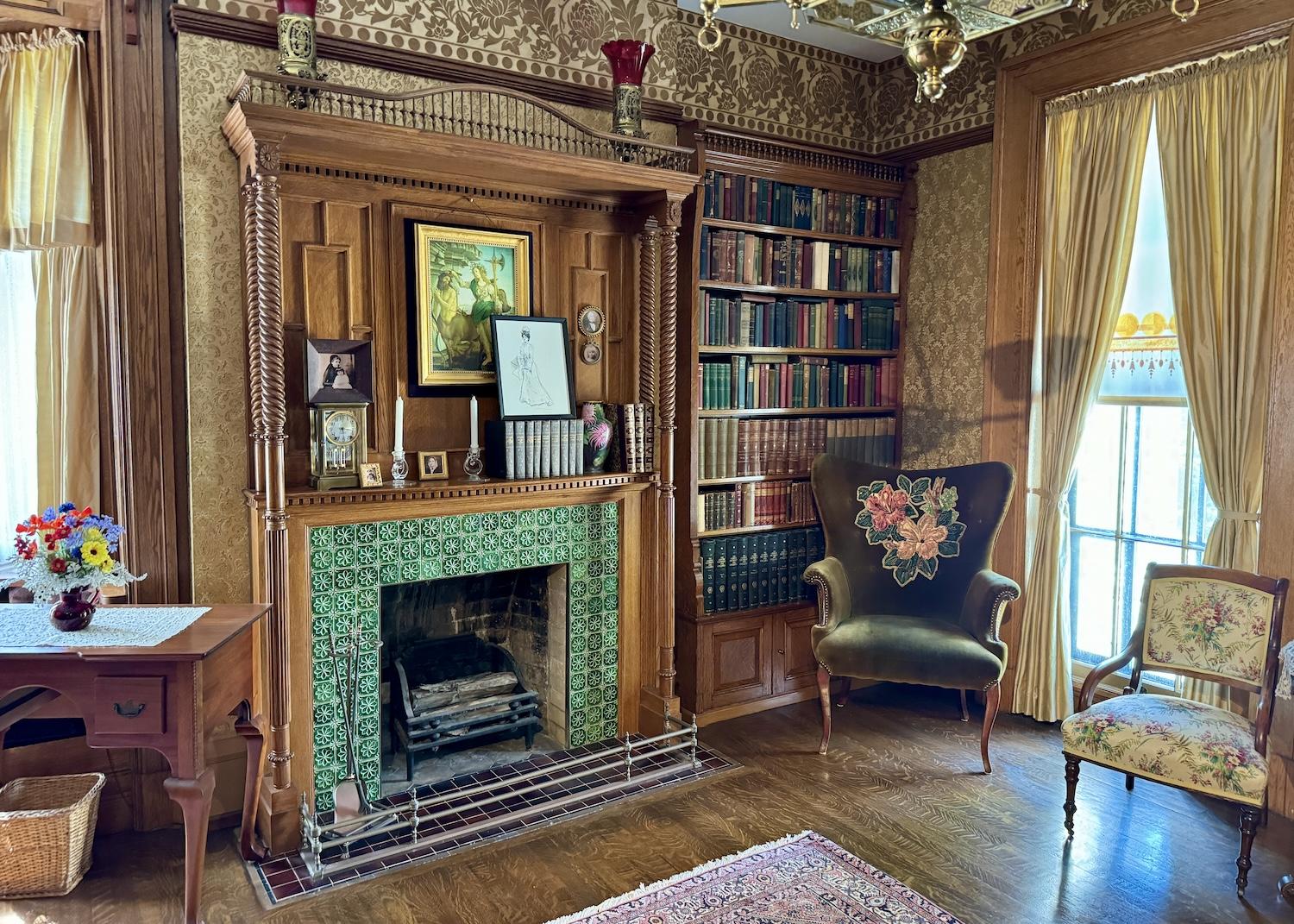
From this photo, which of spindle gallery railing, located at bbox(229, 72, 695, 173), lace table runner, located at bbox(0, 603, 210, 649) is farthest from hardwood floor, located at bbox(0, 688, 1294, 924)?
spindle gallery railing, located at bbox(229, 72, 695, 173)

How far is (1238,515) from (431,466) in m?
3.08

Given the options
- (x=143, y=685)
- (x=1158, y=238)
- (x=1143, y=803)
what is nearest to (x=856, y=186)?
(x=1158, y=238)

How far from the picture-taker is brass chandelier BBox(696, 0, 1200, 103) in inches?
59.4

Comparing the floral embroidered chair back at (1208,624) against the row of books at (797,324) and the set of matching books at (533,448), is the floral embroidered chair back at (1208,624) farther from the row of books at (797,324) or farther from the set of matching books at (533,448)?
the set of matching books at (533,448)

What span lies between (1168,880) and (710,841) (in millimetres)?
1447

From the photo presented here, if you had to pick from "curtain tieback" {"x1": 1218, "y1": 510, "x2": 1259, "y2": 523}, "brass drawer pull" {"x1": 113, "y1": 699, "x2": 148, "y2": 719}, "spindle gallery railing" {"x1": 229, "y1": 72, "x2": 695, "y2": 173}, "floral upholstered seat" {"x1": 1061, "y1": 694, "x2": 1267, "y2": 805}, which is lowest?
"floral upholstered seat" {"x1": 1061, "y1": 694, "x2": 1267, "y2": 805}

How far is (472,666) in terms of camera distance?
3826mm

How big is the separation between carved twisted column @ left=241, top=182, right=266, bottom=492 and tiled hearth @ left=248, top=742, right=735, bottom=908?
4.13 feet

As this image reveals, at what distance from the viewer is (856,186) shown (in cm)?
455

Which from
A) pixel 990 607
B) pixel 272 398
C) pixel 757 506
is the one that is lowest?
pixel 990 607

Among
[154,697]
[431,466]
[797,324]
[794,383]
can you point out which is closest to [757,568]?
[794,383]

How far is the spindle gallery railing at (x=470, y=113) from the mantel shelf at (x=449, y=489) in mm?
1248

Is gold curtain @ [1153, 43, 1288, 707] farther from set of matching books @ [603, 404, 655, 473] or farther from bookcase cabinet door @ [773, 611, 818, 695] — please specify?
set of matching books @ [603, 404, 655, 473]

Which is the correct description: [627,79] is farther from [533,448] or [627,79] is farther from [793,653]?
[793,653]
